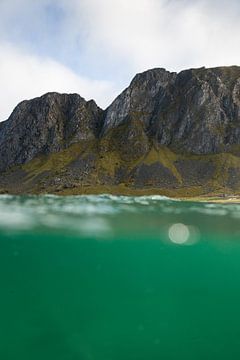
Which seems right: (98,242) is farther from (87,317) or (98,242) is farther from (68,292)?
(87,317)

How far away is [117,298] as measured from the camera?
36500mm

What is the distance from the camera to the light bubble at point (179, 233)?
236 feet

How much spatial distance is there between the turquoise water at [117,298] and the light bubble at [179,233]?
3.28ft

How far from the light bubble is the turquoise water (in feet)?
3.28

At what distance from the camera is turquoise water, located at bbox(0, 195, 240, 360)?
26.3 metres

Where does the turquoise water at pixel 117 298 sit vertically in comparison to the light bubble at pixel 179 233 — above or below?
above

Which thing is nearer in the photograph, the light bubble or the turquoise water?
the turquoise water

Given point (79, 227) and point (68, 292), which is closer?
point (68, 292)

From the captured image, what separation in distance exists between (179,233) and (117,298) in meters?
45.8

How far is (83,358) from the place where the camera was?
2427cm

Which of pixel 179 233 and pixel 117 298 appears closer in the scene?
pixel 117 298

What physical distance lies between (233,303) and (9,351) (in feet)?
69.8

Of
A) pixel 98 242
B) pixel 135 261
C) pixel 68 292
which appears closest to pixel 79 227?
pixel 98 242

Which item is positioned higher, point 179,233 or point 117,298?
point 117,298
